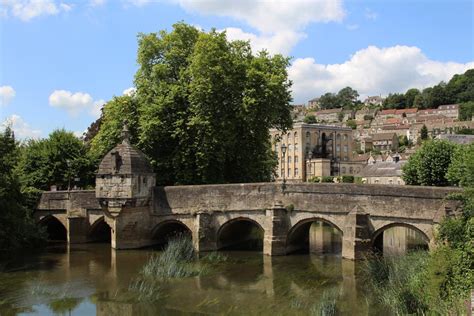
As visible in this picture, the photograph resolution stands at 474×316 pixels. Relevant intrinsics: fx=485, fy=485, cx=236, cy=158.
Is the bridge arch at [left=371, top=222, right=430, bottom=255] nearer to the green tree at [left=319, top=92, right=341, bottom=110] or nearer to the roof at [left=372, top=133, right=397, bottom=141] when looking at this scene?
the roof at [left=372, top=133, right=397, bottom=141]

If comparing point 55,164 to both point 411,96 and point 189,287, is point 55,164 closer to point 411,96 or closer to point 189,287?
point 189,287

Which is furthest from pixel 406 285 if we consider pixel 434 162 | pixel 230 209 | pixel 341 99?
pixel 341 99

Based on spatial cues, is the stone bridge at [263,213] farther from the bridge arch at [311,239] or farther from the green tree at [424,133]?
the green tree at [424,133]

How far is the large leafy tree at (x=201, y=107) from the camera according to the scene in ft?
93.0

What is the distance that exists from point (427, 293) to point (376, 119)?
14739 centimetres

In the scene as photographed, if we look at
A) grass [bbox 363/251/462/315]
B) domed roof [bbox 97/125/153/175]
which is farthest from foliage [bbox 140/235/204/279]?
grass [bbox 363/251/462/315]

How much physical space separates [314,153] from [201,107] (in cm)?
5278

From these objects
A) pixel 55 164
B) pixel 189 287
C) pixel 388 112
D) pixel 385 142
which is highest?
pixel 388 112

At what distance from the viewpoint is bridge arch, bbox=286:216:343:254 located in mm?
24047

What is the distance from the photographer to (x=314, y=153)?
79000mm

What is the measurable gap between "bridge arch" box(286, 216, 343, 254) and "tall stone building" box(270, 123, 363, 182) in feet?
142

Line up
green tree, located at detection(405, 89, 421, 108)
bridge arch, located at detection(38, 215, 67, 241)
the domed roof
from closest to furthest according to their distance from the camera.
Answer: the domed roof, bridge arch, located at detection(38, 215, 67, 241), green tree, located at detection(405, 89, 421, 108)

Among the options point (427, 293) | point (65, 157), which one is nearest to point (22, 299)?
point (427, 293)

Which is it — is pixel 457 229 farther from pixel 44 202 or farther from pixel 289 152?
pixel 289 152
